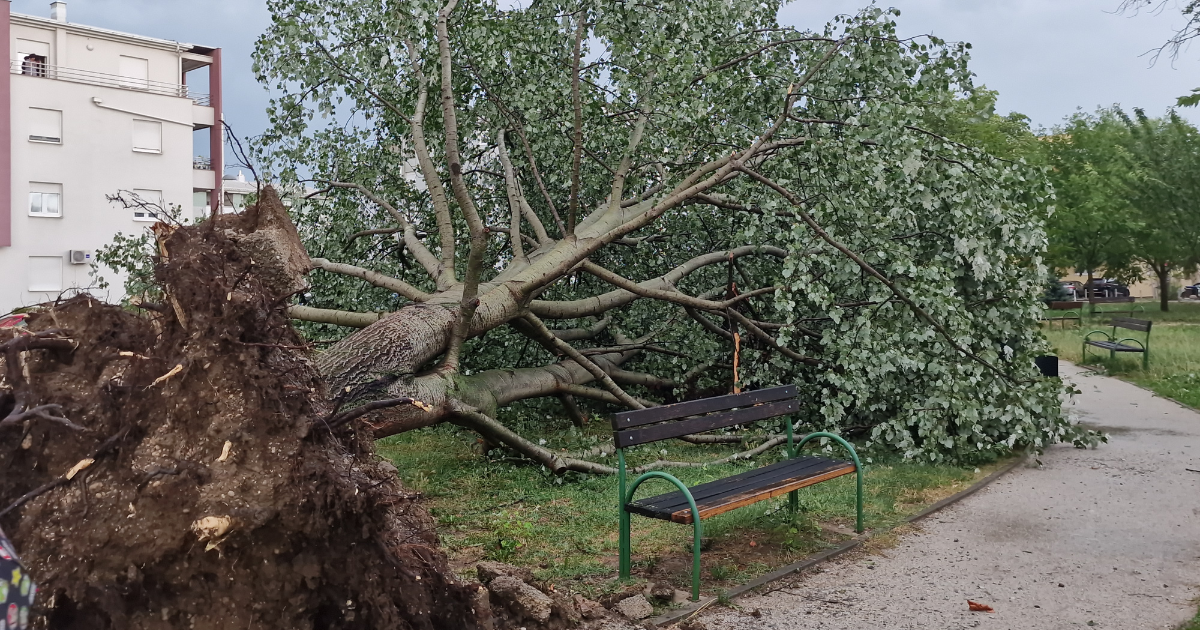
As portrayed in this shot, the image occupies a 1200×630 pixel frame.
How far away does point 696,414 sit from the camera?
549cm

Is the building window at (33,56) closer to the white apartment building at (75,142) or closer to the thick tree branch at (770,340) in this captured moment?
the white apartment building at (75,142)

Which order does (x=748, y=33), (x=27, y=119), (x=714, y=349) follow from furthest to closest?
Answer: (x=27, y=119)
(x=748, y=33)
(x=714, y=349)

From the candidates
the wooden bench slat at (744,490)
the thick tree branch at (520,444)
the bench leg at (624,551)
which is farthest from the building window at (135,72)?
the bench leg at (624,551)

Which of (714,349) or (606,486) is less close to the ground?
(714,349)

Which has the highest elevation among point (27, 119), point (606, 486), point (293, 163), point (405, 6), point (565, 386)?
point (27, 119)

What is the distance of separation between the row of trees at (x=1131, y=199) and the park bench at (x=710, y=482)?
2361 centimetres

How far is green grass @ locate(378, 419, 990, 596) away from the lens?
5129mm

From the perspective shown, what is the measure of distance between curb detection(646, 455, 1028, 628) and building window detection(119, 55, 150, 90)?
1346 inches

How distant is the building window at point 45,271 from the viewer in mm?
30953

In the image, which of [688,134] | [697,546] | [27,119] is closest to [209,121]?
[27,119]

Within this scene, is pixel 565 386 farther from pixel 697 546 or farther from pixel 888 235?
pixel 697 546

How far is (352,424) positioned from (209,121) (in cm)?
3682

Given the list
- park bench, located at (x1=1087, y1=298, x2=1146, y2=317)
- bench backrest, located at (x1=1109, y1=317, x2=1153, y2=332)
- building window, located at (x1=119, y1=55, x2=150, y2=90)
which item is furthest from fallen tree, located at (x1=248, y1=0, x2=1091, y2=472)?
building window, located at (x1=119, y1=55, x2=150, y2=90)

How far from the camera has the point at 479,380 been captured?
7.29 metres
